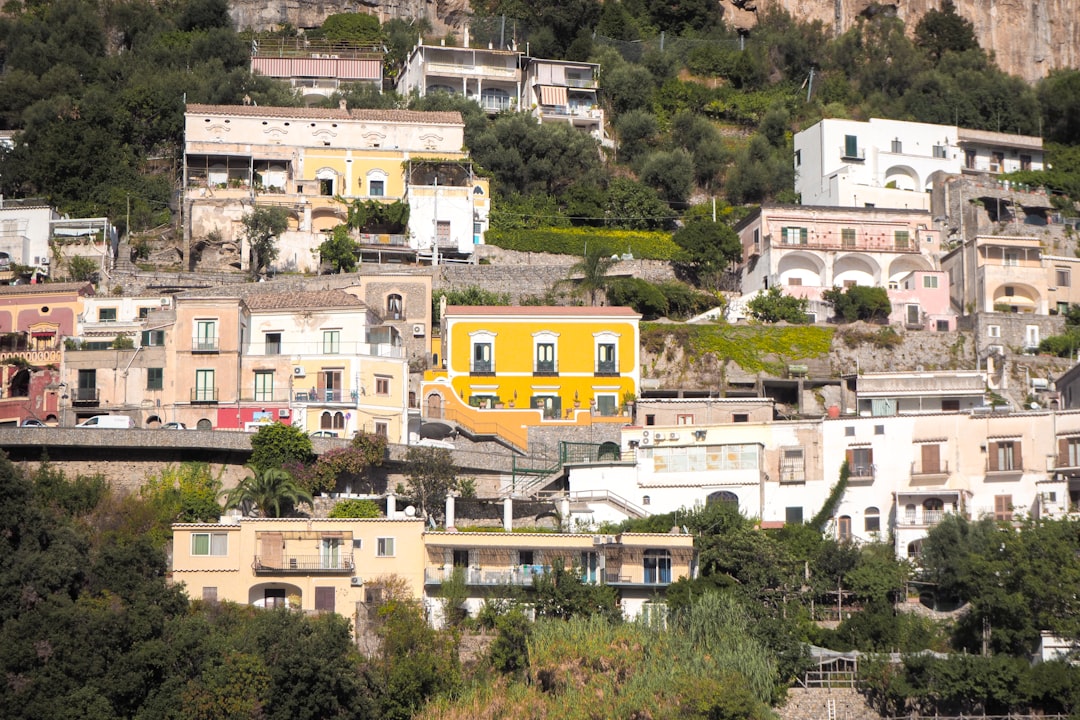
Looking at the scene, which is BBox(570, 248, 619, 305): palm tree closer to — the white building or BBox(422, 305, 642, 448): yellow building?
BBox(422, 305, 642, 448): yellow building

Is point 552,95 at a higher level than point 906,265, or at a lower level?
higher

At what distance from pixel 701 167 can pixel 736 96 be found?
9306mm

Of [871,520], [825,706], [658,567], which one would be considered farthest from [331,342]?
[825,706]

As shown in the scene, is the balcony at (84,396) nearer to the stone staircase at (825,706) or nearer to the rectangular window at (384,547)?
the rectangular window at (384,547)

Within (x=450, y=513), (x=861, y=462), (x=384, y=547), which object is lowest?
(x=384, y=547)

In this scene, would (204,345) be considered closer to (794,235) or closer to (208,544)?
(208,544)

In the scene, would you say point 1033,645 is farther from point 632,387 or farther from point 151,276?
point 151,276

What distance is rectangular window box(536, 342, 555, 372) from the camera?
58312mm

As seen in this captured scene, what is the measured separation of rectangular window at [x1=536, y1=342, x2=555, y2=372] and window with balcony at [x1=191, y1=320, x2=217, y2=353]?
10853 mm

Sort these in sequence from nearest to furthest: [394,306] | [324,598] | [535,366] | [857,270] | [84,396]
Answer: [324,598], [84,396], [535,366], [394,306], [857,270]

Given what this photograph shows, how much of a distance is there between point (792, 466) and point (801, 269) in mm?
17509

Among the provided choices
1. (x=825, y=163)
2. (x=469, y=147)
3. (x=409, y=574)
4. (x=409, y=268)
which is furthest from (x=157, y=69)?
(x=409, y=574)

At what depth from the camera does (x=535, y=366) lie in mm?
58344

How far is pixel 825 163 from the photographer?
75.2 m
